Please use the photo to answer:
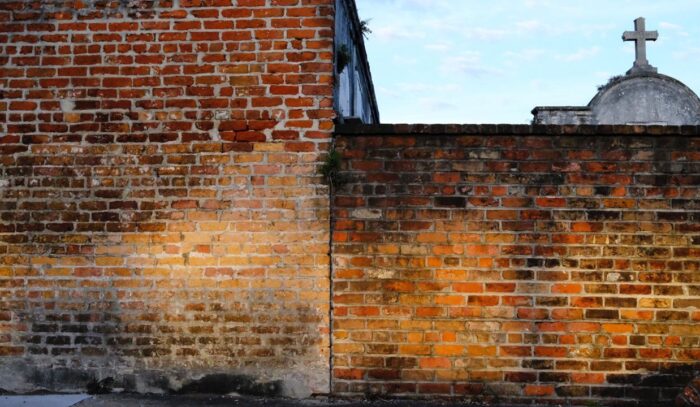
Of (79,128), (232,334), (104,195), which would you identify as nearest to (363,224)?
(232,334)

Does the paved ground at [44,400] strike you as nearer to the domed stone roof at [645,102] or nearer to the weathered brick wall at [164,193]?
the weathered brick wall at [164,193]

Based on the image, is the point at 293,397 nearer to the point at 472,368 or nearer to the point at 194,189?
the point at 472,368

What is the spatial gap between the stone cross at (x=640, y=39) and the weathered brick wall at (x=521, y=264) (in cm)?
841

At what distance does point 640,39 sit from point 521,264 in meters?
9.49

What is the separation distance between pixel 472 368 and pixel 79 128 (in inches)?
139

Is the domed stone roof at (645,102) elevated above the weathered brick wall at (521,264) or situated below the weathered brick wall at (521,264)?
above

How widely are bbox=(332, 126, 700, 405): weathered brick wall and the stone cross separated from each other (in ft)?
27.6

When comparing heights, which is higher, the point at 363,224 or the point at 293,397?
the point at 363,224

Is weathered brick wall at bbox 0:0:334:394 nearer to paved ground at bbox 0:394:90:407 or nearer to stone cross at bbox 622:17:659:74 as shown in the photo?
paved ground at bbox 0:394:90:407

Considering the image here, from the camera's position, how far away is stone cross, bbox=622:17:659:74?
11602 millimetres

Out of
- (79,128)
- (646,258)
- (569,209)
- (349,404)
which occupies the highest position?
(79,128)

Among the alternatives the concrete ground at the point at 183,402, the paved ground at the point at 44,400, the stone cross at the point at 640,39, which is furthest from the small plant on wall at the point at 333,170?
the stone cross at the point at 640,39

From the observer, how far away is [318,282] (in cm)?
438

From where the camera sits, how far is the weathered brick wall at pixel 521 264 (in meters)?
4.30
